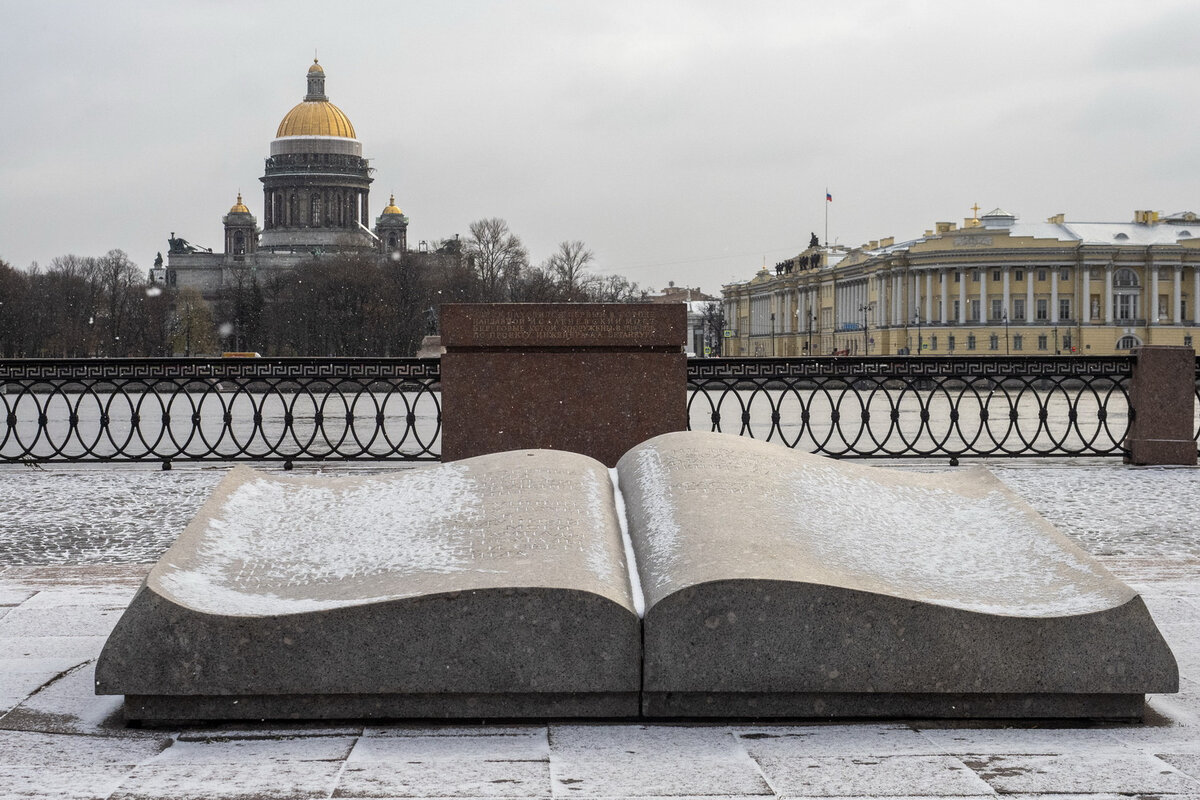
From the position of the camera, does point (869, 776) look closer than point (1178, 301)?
Yes

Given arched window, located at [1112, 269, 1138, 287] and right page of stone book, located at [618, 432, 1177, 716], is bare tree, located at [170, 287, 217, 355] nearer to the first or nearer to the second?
arched window, located at [1112, 269, 1138, 287]

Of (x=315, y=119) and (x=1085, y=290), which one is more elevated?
(x=315, y=119)

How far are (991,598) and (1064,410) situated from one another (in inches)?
833

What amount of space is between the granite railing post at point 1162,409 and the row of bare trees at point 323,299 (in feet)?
203

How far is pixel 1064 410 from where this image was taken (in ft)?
76.6

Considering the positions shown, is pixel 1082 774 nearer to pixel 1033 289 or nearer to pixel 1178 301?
pixel 1033 289

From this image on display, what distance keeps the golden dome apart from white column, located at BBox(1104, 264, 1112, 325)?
6424cm

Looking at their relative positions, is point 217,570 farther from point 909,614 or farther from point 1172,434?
point 1172,434

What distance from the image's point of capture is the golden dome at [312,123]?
118 m

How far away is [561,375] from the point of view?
9547 millimetres

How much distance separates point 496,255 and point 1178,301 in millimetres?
53774

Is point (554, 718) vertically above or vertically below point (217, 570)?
below

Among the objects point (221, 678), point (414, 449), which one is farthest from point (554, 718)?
point (414, 449)

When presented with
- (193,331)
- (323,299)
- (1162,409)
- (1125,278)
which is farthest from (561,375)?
(1125,278)
